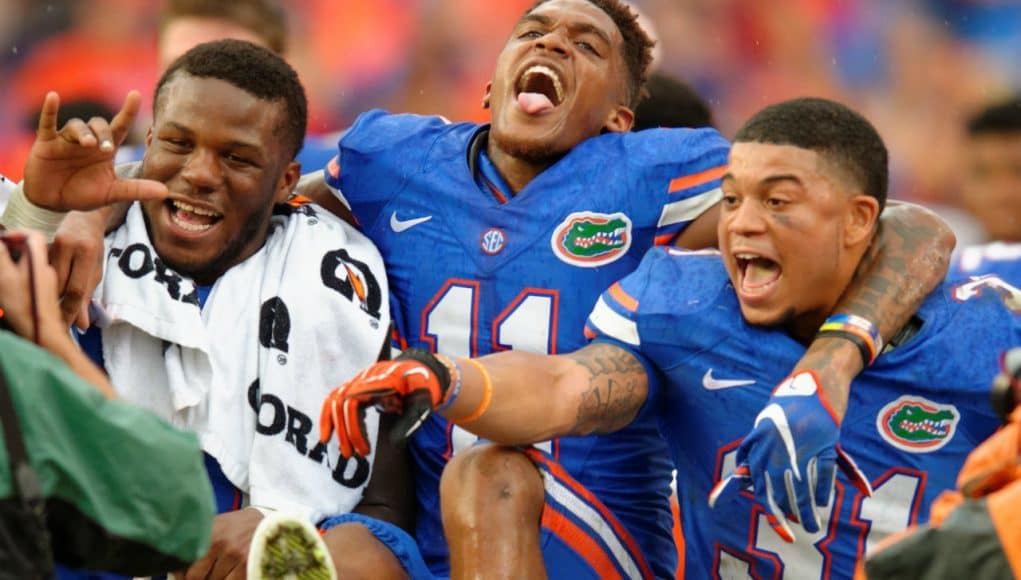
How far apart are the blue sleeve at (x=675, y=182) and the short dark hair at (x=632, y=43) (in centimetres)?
41

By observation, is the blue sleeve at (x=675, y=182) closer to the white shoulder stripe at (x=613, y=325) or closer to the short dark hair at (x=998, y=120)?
the white shoulder stripe at (x=613, y=325)

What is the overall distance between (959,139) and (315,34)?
2.98m

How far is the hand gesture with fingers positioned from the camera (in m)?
3.30

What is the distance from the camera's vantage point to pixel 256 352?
3.75 m

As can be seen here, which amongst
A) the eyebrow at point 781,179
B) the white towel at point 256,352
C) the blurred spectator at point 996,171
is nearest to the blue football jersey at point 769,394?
the eyebrow at point 781,179

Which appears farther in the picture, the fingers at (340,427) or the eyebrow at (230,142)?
the eyebrow at (230,142)

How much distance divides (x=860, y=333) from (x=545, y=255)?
891 millimetres

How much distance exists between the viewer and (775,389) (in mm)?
3432

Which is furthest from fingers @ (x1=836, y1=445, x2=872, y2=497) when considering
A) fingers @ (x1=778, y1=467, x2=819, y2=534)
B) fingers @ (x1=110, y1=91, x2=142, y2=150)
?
fingers @ (x1=110, y1=91, x2=142, y2=150)

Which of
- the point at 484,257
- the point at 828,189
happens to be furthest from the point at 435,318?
the point at 828,189

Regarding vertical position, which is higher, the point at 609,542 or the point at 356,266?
the point at 356,266

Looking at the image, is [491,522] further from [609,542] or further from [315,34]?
→ [315,34]

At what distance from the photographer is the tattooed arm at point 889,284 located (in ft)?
10.7

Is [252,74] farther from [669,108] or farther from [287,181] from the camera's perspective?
[669,108]
